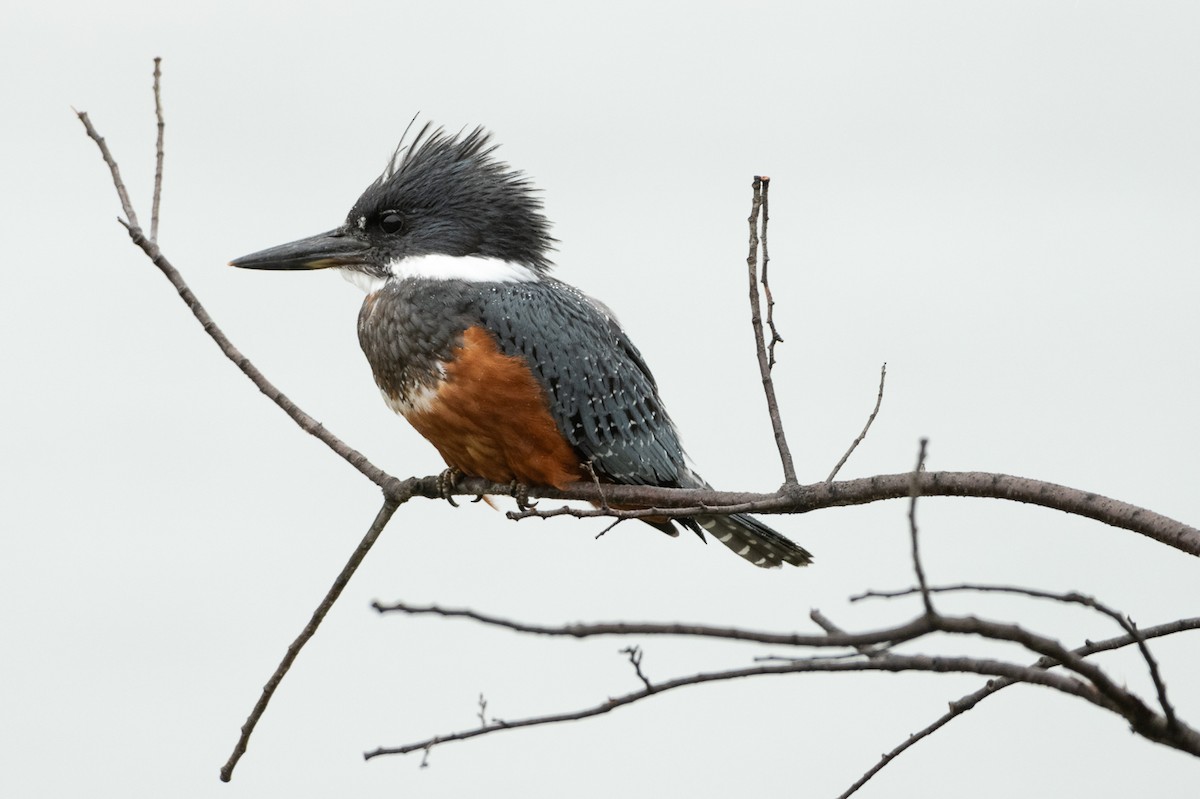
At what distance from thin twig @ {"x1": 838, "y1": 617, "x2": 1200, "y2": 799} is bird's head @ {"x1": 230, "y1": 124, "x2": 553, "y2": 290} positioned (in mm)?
1163

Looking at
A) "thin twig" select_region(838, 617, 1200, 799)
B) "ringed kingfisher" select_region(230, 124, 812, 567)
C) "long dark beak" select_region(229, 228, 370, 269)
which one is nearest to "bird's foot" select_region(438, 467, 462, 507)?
"ringed kingfisher" select_region(230, 124, 812, 567)

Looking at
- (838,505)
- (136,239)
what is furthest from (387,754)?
(136,239)

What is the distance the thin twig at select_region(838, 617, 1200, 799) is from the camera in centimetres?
129

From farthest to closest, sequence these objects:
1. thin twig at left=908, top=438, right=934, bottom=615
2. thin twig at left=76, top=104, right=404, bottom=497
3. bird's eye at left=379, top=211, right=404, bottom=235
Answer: bird's eye at left=379, top=211, right=404, bottom=235 < thin twig at left=76, top=104, right=404, bottom=497 < thin twig at left=908, top=438, right=934, bottom=615

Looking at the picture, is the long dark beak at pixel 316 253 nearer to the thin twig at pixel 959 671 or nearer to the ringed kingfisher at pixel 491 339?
the ringed kingfisher at pixel 491 339

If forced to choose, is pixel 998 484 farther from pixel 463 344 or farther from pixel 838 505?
pixel 463 344

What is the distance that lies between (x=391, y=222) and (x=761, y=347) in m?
1.02

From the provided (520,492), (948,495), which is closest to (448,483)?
(520,492)

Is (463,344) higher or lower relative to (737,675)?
higher

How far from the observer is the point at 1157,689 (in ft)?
3.12

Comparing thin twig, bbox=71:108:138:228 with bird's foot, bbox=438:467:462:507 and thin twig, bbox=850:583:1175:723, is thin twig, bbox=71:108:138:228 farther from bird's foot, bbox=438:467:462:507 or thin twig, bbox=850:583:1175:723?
thin twig, bbox=850:583:1175:723

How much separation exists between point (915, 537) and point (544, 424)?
4.11 ft

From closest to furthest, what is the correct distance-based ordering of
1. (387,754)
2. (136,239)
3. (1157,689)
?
(1157,689), (387,754), (136,239)

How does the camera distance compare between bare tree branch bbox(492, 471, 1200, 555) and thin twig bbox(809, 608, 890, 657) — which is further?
bare tree branch bbox(492, 471, 1200, 555)
